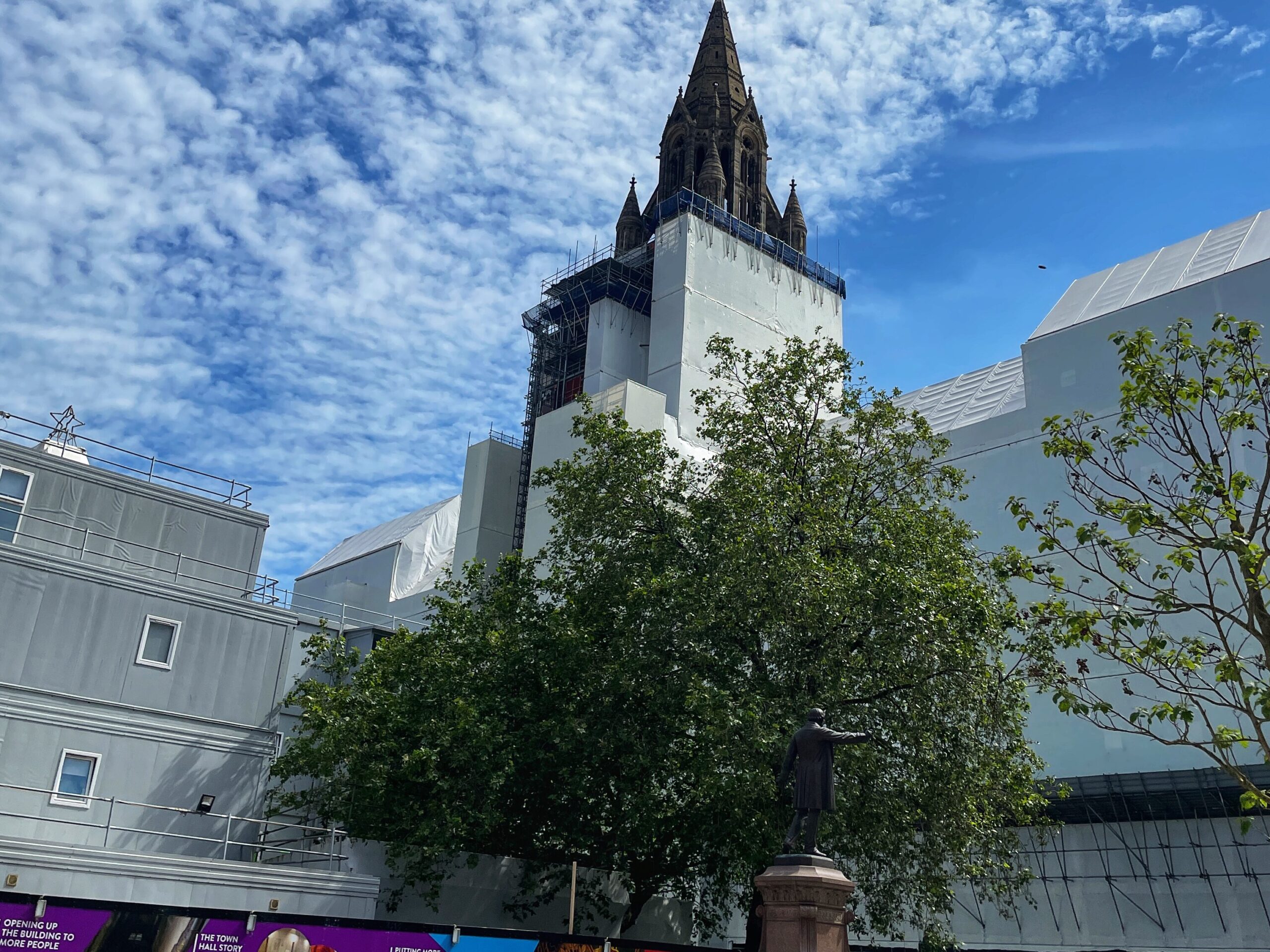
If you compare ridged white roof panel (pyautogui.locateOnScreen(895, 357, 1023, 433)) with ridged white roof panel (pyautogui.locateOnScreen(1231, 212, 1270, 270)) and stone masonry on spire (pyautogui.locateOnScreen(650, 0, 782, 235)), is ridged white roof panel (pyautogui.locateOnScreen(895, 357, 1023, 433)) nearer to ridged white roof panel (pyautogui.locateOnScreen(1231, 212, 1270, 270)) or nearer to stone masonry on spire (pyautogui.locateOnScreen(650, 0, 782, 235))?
ridged white roof panel (pyautogui.locateOnScreen(1231, 212, 1270, 270))

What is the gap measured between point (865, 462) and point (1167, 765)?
609 inches

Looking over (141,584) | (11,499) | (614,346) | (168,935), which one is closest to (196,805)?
(141,584)

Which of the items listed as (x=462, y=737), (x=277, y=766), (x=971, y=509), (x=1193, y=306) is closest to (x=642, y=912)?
(x=462, y=737)

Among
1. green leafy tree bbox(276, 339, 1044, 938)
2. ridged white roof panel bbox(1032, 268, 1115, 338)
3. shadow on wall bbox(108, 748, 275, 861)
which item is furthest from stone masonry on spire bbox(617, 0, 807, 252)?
shadow on wall bbox(108, 748, 275, 861)

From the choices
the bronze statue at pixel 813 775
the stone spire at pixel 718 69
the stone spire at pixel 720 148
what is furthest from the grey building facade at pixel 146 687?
the stone spire at pixel 718 69

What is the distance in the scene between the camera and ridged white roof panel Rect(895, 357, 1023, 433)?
43562 mm

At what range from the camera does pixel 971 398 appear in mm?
46312

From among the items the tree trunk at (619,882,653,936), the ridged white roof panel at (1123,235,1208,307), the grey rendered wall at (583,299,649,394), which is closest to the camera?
the tree trunk at (619,882,653,936)

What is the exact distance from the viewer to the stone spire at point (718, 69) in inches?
2943

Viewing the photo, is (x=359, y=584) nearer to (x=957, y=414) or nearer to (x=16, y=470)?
(x=957, y=414)

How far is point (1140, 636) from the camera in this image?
111 feet

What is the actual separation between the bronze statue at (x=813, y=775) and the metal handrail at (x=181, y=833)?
9.52 metres

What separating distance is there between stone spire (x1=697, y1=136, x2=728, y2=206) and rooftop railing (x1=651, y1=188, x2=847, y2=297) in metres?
0.91

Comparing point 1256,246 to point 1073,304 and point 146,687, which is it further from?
point 146,687
